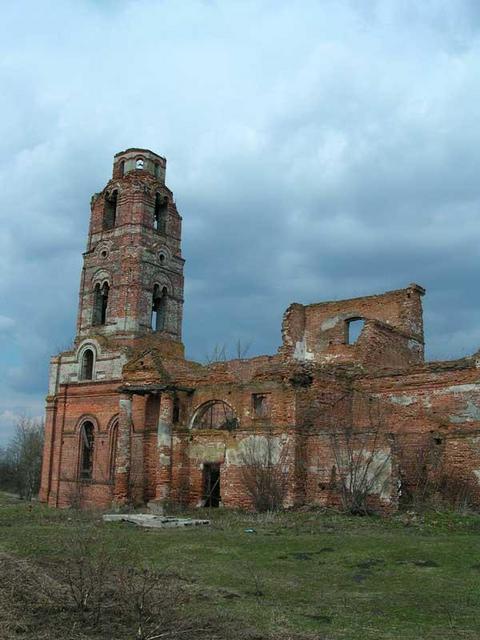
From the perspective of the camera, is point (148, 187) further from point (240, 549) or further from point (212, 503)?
point (240, 549)

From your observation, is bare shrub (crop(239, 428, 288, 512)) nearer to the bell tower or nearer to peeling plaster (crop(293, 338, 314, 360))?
peeling plaster (crop(293, 338, 314, 360))

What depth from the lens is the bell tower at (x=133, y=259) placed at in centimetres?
3516

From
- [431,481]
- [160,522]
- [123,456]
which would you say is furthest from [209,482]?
[431,481]

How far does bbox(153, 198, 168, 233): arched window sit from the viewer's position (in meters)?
38.2

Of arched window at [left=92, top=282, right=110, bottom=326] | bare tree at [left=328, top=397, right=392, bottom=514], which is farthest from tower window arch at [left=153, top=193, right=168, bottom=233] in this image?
bare tree at [left=328, top=397, right=392, bottom=514]

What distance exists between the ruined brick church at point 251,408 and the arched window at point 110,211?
2268mm

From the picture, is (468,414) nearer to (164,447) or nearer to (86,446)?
(164,447)

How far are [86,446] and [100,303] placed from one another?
28.0 ft

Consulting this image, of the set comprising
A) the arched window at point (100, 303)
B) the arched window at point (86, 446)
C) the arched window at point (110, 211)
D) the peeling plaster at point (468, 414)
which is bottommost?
the arched window at point (86, 446)

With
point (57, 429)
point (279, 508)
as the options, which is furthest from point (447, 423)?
point (57, 429)

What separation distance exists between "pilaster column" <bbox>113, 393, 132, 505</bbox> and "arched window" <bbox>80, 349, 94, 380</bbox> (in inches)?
416

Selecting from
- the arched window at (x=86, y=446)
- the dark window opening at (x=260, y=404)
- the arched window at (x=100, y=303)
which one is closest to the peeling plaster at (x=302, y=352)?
the dark window opening at (x=260, y=404)

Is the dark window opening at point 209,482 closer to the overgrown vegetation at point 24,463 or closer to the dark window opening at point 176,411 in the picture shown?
the dark window opening at point 176,411

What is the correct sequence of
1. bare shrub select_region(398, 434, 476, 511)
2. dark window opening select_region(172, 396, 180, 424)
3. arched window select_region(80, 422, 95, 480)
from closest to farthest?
1. bare shrub select_region(398, 434, 476, 511)
2. dark window opening select_region(172, 396, 180, 424)
3. arched window select_region(80, 422, 95, 480)
